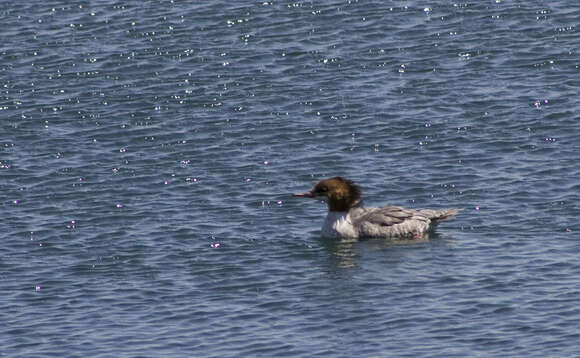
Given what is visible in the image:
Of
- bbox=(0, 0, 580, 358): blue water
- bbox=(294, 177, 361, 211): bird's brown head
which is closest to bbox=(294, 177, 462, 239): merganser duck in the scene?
bbox=(294, 177, 361, 211): bird's brown head

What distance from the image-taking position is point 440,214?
29.9m

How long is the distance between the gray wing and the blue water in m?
0.42

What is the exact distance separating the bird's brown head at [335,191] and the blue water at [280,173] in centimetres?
86

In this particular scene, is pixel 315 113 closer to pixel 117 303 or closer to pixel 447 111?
pixel 447 111

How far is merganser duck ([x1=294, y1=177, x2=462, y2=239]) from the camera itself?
30.0m

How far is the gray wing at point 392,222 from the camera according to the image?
98.4 feet

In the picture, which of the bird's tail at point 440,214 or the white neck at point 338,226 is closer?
the bird's tail at point 440,214

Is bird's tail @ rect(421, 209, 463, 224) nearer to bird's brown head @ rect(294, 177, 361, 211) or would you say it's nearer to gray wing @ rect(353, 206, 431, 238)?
gray wing @ rect(353, 206, 431, 238)

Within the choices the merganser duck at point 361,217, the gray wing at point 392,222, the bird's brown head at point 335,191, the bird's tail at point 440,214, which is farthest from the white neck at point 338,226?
the bird's tail at point 440,214

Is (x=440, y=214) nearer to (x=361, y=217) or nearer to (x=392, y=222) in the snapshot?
(x=392, y=222)

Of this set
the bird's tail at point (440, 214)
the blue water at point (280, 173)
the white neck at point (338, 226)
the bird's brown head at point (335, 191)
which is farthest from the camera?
the bird's brown head at point (335, 191)

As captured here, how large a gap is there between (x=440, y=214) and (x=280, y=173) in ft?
19.4

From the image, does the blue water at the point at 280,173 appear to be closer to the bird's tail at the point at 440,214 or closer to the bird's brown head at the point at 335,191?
the bird's tail at the point at 440,214

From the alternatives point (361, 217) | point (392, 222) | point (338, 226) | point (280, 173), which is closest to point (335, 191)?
point (361, 217)
